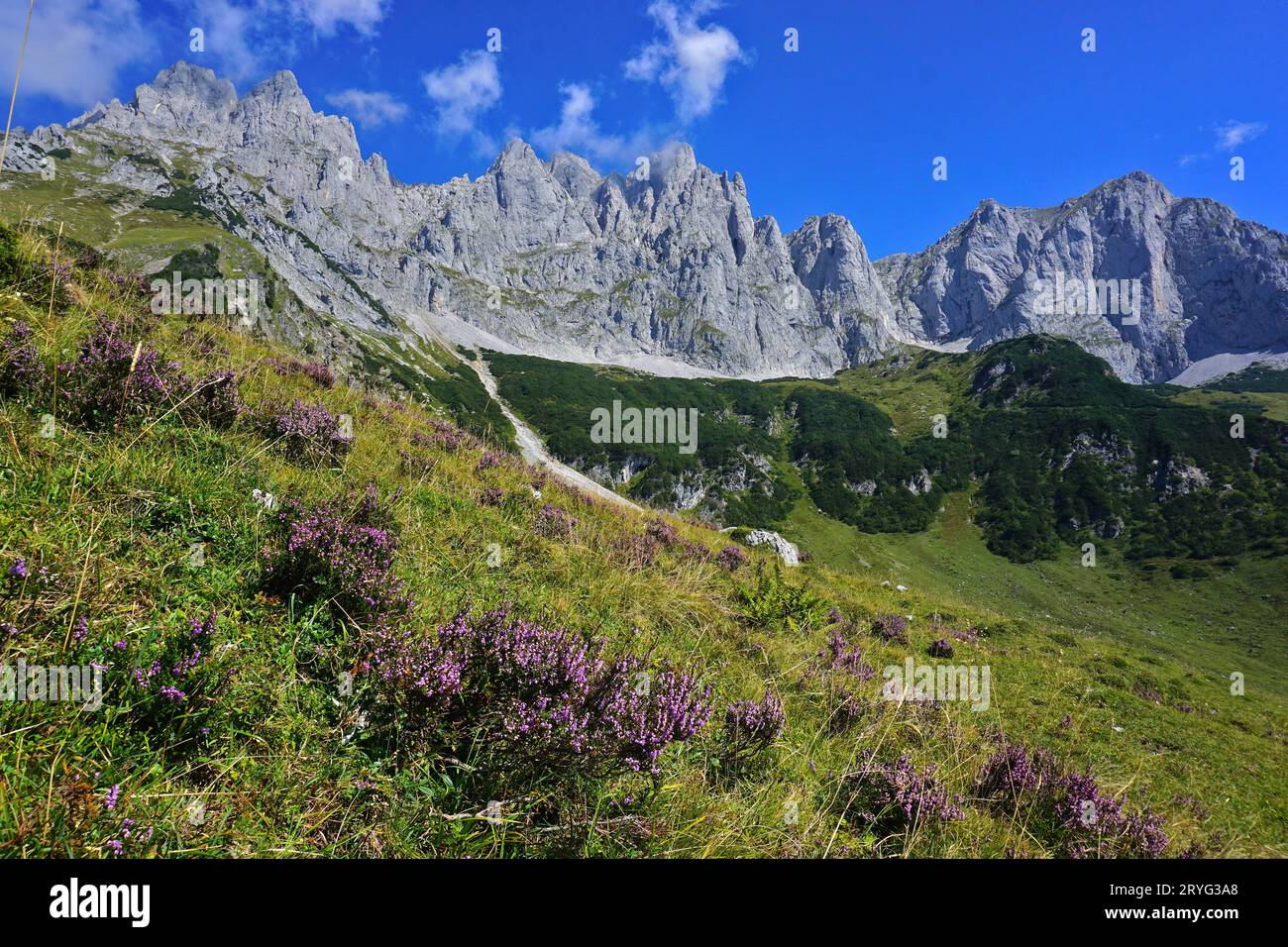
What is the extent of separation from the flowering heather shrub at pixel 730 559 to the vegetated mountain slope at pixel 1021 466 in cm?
10422

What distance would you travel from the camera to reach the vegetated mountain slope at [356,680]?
6.98ft

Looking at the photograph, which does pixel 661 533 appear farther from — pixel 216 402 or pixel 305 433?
pixel 216 402

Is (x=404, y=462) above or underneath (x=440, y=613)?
above

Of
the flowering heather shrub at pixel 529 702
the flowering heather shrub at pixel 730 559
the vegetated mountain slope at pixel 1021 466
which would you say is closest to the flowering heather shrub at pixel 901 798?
the flowering heather shrub at pixel 529 702

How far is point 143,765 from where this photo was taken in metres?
1.99

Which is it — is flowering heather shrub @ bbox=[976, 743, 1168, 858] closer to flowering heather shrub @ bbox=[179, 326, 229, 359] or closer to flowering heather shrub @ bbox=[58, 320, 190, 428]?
flowering heather shrub @ bbox=[58, 320, 190, 428]

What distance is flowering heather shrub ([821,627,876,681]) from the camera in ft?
24.8

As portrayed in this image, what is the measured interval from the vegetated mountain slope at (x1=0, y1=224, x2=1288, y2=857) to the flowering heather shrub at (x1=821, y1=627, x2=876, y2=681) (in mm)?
233

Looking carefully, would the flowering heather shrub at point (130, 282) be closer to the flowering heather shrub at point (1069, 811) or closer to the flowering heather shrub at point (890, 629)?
the flowering heather shrub at point (1069, 811)

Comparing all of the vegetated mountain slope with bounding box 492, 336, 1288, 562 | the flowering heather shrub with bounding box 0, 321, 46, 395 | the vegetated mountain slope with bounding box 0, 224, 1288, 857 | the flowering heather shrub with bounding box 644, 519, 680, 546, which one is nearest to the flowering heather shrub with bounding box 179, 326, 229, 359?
the vegetated mountain slope with bounding box 0, 224, 1288, 857

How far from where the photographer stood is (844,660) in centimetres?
824
